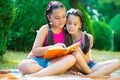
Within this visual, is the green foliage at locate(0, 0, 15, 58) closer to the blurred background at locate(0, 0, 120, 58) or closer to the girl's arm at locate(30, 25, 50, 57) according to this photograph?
the blurred background at locate(0, 0, 120, 58)

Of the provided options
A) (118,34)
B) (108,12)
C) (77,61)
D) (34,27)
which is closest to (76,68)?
(77,61)

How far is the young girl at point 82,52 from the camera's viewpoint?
213 inches

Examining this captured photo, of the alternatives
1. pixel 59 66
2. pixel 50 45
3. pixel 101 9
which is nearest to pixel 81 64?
pixel 59 66

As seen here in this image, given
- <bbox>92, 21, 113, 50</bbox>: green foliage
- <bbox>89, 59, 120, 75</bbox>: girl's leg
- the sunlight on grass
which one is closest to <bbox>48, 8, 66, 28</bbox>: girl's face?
<bbox>89, 59, 120, 75</bbox>: girl's leg

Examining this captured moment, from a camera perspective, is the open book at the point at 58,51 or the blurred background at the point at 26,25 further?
the blurred background at the point at 26,25

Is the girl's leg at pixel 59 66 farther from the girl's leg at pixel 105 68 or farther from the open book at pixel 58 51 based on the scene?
the girl's leg at pixel 105 68

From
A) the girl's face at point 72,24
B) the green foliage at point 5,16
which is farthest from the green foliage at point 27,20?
the girl's face at point 72,24

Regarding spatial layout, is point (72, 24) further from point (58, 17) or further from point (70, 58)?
point (70, 58)

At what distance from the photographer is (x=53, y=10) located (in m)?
5.39

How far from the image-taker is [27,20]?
10.5 metres

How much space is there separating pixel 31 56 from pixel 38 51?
0.93 feet

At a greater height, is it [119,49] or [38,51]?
[38,51]

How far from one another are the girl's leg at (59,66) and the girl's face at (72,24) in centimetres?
42

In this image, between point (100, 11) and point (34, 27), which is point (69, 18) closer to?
point (34, 27)
